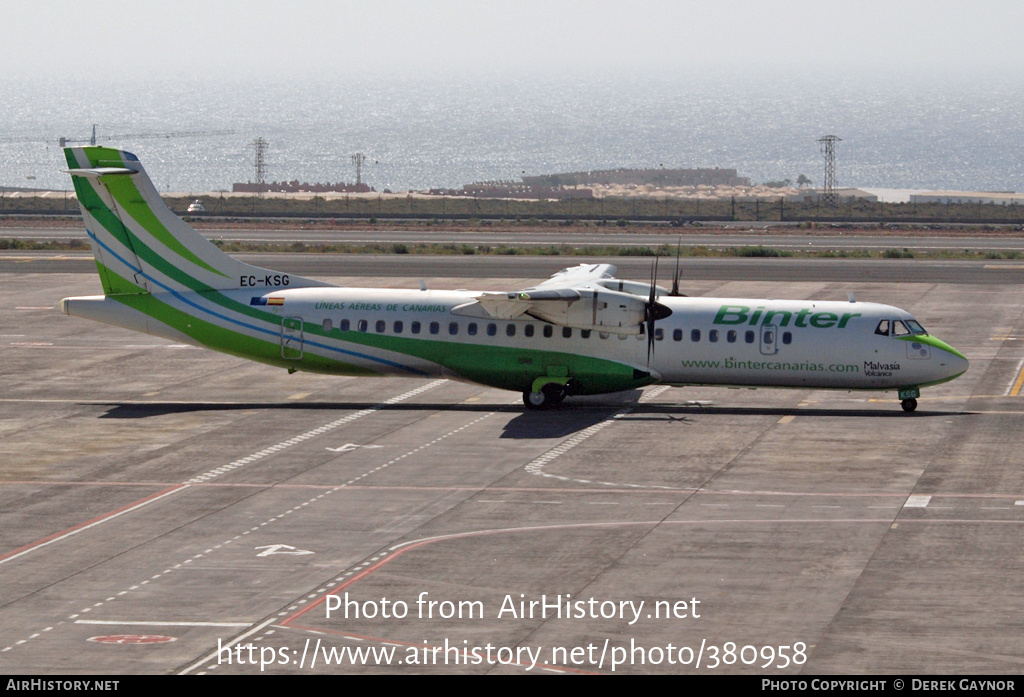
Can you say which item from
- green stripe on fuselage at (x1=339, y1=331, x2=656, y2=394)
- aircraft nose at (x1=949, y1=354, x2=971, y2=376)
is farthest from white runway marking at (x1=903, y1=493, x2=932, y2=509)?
green stripe on fuselage at (x1=339, y1=331, x2=656, y2=394)

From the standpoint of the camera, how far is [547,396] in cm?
4022

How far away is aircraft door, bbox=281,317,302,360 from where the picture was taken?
4106cm

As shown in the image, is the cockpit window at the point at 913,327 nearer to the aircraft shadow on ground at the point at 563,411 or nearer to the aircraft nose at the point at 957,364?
the aircraft nose at the point at 957,364

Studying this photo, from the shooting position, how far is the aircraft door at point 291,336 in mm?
41062

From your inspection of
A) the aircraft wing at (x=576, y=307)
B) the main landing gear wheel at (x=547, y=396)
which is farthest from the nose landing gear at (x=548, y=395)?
the aircraft wing at (x=576, y=307)

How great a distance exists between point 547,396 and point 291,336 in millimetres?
8714

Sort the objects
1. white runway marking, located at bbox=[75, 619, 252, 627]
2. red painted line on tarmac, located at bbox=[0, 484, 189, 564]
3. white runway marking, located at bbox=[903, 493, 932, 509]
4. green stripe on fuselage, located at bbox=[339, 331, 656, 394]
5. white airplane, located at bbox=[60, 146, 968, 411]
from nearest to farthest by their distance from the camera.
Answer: white runway marking, located at bbox=[75, 619, 252, 627] < red painted line on tarmac, located at bbox=[0, 484, 189, 564] < white runway marking, located at bbox=[903, 493, 932, 509] < white airplane, located at bbox=[60, 146, 968, 411] < green stripe on fuselage, located at bbox=[339, 331, 656, 394]

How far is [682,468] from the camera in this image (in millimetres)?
32250

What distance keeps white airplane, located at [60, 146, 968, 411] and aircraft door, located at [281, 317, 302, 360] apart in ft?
0.11

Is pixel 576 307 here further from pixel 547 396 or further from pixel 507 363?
pixel 547 396

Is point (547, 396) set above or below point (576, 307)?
below

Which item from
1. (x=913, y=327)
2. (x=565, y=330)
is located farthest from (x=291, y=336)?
(x=913, y=327)

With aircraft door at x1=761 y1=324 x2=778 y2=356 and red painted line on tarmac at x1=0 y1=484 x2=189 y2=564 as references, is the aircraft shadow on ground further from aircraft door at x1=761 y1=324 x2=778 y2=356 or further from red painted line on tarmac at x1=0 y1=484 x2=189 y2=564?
red painted line on tarmac at x1=0 y1=484 x2=189 y2=564

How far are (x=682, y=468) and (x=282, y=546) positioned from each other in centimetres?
1128
